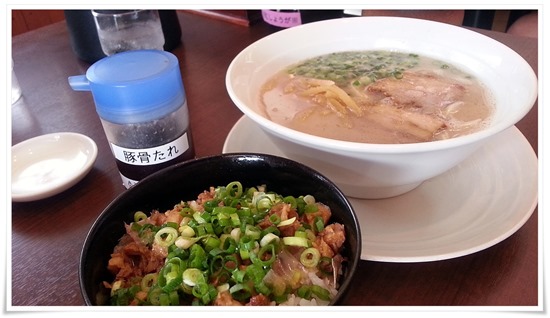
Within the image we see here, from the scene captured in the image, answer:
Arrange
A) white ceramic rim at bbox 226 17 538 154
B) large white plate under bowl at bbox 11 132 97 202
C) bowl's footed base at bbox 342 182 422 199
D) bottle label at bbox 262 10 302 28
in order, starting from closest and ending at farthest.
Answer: white ceramic rim at bbox 226 17 538 154
bowl's footed base at bbox 342 182 422 199
large white plate under bowl at bbox 11 132 97 202
bottle label at bbox 262 10 302 28

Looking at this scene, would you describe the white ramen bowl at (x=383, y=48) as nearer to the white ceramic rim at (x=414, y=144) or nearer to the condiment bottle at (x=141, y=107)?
the white ceramic rim at (x=414, y=144)

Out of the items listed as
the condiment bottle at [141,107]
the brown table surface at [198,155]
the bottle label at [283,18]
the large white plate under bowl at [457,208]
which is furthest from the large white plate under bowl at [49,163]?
the bottle label at [283,18]

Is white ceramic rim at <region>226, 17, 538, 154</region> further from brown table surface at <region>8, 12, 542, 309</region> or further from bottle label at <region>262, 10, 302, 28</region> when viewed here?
bottle label at <region>262, 10, 302, 28</region>

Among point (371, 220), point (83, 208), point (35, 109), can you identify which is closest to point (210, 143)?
point (83, 208)

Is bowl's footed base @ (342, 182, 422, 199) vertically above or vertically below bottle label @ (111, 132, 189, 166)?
below

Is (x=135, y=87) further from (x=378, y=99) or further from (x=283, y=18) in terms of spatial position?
(x=283, y=18)

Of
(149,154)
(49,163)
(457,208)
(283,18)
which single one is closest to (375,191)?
(457,208)

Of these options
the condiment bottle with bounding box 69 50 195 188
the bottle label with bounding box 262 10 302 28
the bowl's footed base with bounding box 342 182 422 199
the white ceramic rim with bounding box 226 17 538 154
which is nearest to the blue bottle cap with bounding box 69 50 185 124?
the condiment bottle with bounding box 69 50 195 188
